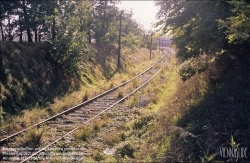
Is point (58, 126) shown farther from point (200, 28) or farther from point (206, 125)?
point (200, 28)

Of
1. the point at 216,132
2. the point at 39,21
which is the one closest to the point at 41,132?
the point at 216,132

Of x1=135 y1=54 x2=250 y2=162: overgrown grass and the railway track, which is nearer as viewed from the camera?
x1=135 y1=54 x2=250 y2=162: overgrown grass

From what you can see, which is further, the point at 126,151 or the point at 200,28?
the point at 200,28

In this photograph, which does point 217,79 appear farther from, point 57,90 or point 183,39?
point 57,90

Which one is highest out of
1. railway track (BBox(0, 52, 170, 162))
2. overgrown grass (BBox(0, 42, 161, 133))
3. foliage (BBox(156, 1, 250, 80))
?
foliage (BBox(156, 1, 250, 80))

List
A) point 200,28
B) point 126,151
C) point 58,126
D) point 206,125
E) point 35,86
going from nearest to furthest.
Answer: point 206,125 < point 126,151 < point 200,28 < point 58,126 < point 35,86

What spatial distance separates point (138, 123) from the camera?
30.9 feet

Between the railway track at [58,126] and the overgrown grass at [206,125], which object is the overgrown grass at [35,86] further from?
the overgrown grass at [206,125]

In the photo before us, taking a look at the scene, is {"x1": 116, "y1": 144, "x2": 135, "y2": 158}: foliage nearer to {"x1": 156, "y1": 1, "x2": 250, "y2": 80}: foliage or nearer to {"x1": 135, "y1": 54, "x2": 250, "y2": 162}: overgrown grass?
{"x1": 135, "y1": 54, "x2": 250, "y2": 162}: overgrown grass

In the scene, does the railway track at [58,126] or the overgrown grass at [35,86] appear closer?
the railway track at [58,126]

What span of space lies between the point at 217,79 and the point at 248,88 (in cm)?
209

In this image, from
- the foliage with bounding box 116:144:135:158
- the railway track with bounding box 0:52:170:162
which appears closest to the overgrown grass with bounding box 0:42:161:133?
the railway track with bounding box 0:52:170:162

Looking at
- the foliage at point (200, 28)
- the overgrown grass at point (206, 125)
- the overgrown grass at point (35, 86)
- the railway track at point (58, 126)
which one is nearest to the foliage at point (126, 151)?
the overgrown grass at point (206, 125)

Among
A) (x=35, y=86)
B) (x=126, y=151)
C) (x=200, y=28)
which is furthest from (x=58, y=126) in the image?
(x=200, y=28)
